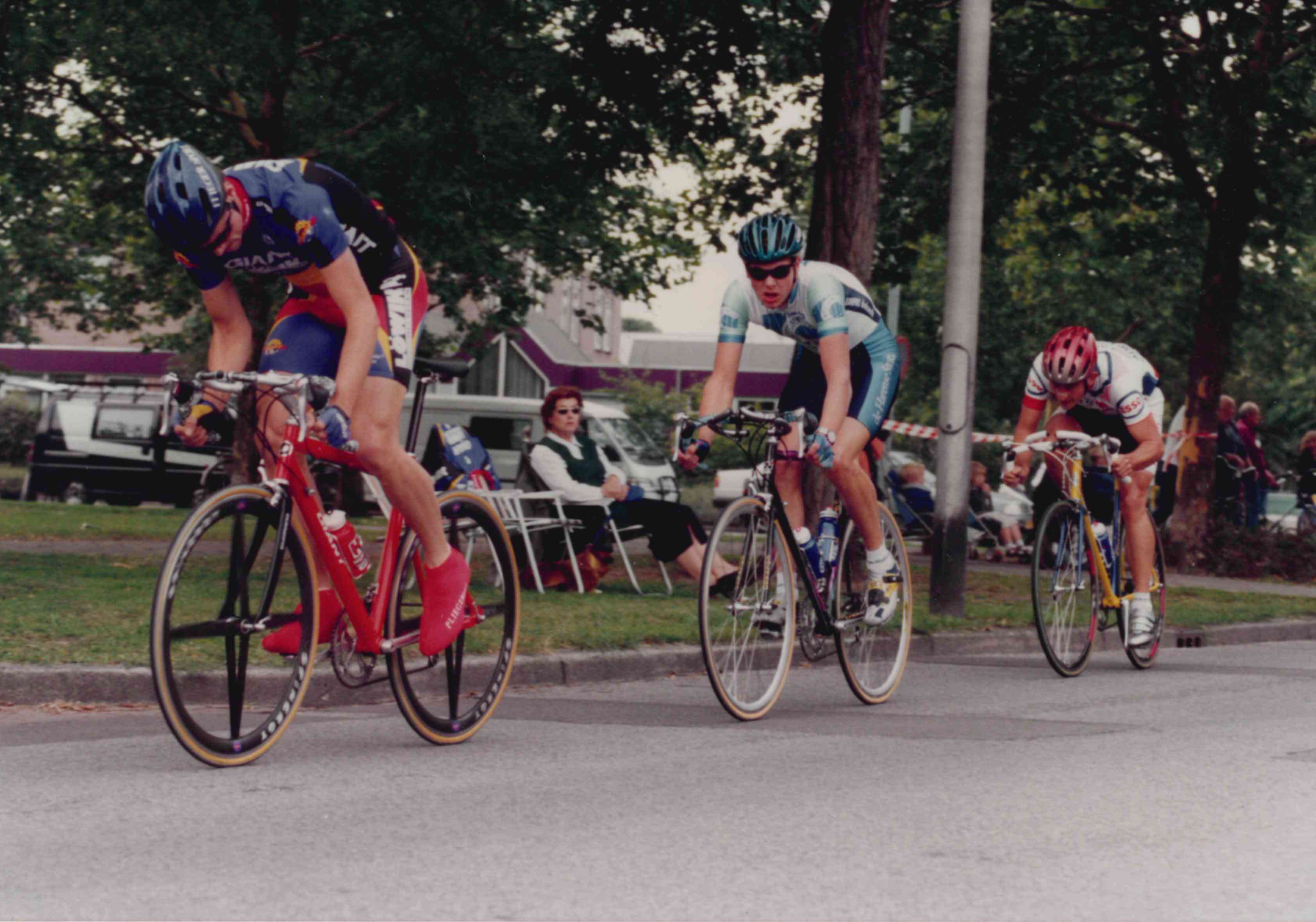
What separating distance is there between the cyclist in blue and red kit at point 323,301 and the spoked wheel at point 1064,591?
3997 millimetres

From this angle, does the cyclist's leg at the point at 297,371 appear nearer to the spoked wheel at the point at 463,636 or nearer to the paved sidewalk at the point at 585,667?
the spoked wheel at the point at 463,636

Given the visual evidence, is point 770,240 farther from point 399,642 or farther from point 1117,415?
point 1117,415

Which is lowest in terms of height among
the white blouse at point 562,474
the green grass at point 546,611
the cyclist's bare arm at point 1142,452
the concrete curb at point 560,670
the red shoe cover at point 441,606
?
the concrete curb at point 560,670

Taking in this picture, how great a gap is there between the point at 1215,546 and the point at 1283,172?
13.9 ft

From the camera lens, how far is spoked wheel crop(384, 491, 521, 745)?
236 inches

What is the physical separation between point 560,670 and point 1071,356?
122 inches

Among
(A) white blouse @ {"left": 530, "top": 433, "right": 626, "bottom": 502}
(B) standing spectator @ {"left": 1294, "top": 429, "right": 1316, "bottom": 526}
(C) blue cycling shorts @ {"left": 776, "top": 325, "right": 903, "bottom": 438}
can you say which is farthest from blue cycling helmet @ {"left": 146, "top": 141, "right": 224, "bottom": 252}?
(B) standing spectator @ {"left": 1294, "top": 429, "right": 1316, "bottom": 526}

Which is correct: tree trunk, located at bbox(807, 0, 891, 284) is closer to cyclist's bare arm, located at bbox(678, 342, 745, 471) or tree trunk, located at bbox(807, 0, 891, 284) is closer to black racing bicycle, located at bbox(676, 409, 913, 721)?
black racing bicycle, located at bbox(676, 409, 913, 721)

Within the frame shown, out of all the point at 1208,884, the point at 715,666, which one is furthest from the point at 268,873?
the point at 715,666

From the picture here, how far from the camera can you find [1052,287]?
35.0 meters

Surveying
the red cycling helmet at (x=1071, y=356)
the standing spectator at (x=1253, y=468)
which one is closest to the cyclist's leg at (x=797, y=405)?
the red cycling helmet at (x=1071, y=356)

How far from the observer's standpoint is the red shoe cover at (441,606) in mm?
6000

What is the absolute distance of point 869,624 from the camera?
7.64 m

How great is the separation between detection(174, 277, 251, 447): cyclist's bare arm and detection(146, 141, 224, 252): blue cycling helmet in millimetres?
Answer: 439
